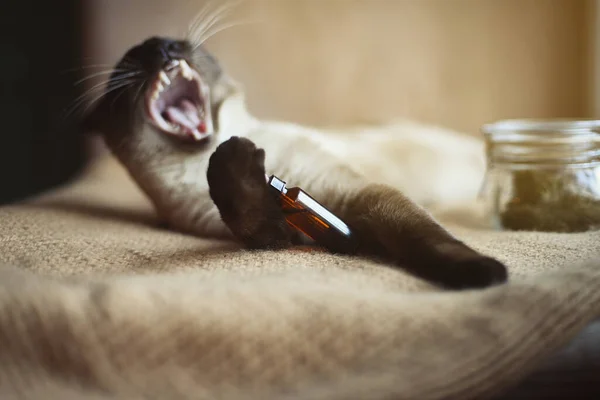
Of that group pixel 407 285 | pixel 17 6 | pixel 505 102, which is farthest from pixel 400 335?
pixel 17 6

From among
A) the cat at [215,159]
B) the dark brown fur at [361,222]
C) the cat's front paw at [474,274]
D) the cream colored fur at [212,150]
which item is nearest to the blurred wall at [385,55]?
the cream colored fur at [212,150]

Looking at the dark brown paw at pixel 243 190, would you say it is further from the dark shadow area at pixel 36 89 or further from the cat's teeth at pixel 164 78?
the dark shadow area at pixel 36 89

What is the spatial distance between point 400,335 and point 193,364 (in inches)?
8.5

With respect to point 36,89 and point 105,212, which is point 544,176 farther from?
point 36,89

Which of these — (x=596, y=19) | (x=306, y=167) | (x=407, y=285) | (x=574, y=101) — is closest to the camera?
(x=407, y=285)

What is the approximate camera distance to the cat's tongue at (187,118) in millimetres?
1224

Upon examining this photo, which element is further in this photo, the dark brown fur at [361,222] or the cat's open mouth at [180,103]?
the cat's open mouth at [180,103]

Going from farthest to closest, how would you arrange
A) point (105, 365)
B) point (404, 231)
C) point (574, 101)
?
1. point (574, 101)
2. point (404, 231)
3. point (105, 365)

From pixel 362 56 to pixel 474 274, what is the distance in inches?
67.9

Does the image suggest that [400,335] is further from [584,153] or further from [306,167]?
[584,153]

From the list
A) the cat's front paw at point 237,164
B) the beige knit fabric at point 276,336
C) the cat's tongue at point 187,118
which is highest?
the cat's tongue at point 187,118

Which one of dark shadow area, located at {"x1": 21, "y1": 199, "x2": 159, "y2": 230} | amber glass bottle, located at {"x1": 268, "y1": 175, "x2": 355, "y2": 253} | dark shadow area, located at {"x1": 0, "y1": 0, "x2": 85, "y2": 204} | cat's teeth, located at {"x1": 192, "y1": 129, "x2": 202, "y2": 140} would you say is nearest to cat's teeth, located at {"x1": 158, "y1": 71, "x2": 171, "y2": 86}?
cat's teeth, located at {"x1": 192, "y1": 129, "x2": 202, "y2": 140}

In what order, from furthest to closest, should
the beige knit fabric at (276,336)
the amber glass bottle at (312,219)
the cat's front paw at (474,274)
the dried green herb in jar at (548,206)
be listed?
the dried green herb in jar at (548,206) → the amber glass bottle at (312,219) → the cat's front paw at (474,274) → the beige knit fabric at (276,336)

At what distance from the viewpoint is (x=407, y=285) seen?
2.58ft
